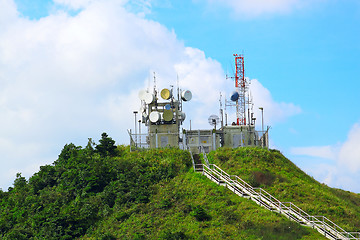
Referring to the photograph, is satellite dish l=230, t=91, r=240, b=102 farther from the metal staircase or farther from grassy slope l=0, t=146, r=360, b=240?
the metal staircase

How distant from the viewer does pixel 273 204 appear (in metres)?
39.6

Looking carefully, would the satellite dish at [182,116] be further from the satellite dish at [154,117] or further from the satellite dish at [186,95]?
the satellite dish at [154,117]

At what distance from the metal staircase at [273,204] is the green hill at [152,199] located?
75 centimetres

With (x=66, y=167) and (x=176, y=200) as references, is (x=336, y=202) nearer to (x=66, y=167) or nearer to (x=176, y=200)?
(x=176, y=200)

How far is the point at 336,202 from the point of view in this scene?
43.0 meters

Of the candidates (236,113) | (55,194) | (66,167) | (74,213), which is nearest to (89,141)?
(66,167)

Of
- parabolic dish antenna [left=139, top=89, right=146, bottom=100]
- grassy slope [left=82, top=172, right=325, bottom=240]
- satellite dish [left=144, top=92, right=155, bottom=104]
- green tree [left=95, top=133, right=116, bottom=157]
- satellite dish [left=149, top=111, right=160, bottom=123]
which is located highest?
parabolic dish antenna [left=139, top=89, right=146, bottom=100]

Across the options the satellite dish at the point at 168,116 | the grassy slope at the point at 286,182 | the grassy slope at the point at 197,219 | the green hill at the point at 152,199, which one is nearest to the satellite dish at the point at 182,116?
the satellite dish at the point at 168,116

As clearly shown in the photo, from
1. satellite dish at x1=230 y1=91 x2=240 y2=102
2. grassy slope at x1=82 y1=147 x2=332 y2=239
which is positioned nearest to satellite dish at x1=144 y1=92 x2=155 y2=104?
satellite dish at x1=230 y1=91 x2=240 y2=102

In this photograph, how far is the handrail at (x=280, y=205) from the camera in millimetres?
35938

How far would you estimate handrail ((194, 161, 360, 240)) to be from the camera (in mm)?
35938

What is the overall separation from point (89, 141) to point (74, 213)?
1365 centimetres

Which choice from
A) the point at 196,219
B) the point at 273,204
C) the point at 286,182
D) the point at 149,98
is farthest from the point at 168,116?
the point at 196,219

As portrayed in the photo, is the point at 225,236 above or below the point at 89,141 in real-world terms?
below
